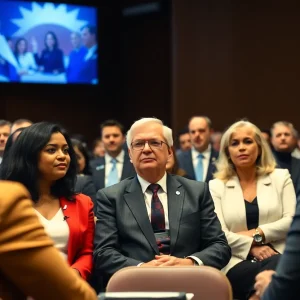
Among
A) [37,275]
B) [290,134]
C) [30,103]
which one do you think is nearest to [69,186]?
[37,275]

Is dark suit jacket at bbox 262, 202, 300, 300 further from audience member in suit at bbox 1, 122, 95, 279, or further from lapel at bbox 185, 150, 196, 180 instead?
lapel at bbox 185, 150, 196, 180

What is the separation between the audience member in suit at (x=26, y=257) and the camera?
1.52 m

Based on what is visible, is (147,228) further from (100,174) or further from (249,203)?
(100,174)

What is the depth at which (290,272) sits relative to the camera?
75.4 inches

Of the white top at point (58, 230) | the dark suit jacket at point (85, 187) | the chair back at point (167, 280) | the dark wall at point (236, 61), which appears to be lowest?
the chair back at point (167, 280)

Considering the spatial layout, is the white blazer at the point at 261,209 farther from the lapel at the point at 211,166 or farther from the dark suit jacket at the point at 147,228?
the lapel at the point at 211,166

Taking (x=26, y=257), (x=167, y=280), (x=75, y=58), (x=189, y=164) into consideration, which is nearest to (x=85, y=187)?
(x=167, y=280)

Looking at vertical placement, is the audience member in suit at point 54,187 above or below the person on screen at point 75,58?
below

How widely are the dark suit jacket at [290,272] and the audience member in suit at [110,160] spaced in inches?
184

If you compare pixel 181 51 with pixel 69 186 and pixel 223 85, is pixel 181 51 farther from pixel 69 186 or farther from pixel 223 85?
pixel 69 186

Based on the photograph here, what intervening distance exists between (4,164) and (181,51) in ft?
23.3

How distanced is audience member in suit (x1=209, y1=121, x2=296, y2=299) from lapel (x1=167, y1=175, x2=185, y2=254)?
0.59m

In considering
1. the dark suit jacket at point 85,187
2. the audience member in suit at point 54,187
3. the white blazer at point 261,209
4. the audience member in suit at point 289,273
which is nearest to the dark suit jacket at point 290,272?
the audience member in suit at point 289,273

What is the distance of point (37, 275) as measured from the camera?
1563 mm
